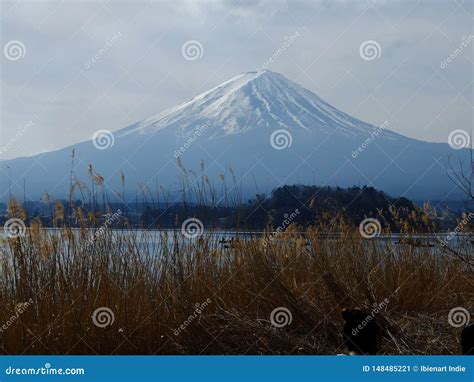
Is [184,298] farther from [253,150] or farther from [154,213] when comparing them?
[253,150]

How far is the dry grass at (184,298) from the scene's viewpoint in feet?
15.5

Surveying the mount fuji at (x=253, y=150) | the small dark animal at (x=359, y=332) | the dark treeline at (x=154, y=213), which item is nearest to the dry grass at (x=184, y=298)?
the dark treeline at (x=154, y=213)

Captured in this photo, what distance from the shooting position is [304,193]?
25.8 ft

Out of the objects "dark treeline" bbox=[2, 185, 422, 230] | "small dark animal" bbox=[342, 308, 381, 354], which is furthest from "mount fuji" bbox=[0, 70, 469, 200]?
"small dark animal" bbox=[342, 308, 381, 354]

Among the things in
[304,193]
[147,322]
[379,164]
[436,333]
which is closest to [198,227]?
[147,322]

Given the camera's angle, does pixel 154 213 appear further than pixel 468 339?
Yes

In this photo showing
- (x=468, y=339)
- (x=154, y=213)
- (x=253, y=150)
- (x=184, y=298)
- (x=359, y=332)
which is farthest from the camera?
(x=253, y=150)

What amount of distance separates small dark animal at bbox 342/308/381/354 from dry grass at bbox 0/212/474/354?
41 cm

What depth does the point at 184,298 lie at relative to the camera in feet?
16.7

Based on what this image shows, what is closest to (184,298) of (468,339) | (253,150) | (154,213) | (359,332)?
(154,213)

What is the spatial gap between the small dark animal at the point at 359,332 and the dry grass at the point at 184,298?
41 centimetres

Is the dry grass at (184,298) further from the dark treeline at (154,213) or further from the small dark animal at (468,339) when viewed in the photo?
the small dark animal at (468,339)

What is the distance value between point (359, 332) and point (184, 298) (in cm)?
131
